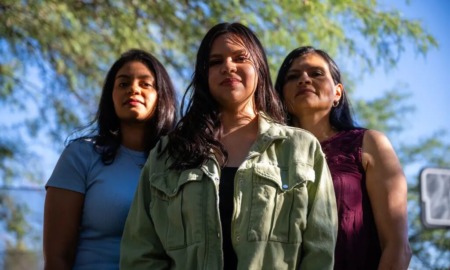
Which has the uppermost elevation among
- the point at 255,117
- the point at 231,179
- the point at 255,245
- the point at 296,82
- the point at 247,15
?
the point at 247,15

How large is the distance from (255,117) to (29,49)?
547 centimetres

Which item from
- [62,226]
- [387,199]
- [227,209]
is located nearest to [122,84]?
[62,226]

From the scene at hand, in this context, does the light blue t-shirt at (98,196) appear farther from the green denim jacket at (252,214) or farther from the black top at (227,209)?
the black top at (227,209)

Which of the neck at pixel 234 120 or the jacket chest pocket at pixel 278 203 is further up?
the neck at pixel 234 120

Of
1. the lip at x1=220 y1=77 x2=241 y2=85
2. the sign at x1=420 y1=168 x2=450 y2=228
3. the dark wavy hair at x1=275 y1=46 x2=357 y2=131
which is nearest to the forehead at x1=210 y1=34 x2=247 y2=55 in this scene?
the lip at x1=220 y1=77 x2=241 y2=85

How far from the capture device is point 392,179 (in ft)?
9.92

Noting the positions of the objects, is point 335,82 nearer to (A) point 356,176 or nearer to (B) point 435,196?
(A) point 356,176

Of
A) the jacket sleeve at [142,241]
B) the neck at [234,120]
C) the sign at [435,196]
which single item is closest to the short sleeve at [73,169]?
the jacket sleeve at [142,241]

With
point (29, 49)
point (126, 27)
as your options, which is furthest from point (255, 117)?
point (29, 49)

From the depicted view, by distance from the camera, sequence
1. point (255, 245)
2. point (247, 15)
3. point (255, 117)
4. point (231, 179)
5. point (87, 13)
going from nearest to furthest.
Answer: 1. point (255, 245)
2. point (231, 179)
3. point (255, 117)
4. point (247, 15)
5. point (87, 13)

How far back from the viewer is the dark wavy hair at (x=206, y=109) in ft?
9.15

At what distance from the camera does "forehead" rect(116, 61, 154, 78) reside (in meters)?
3.52

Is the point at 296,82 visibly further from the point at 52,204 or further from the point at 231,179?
the point at 52,204

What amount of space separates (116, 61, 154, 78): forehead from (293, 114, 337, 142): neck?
737 millimetres
